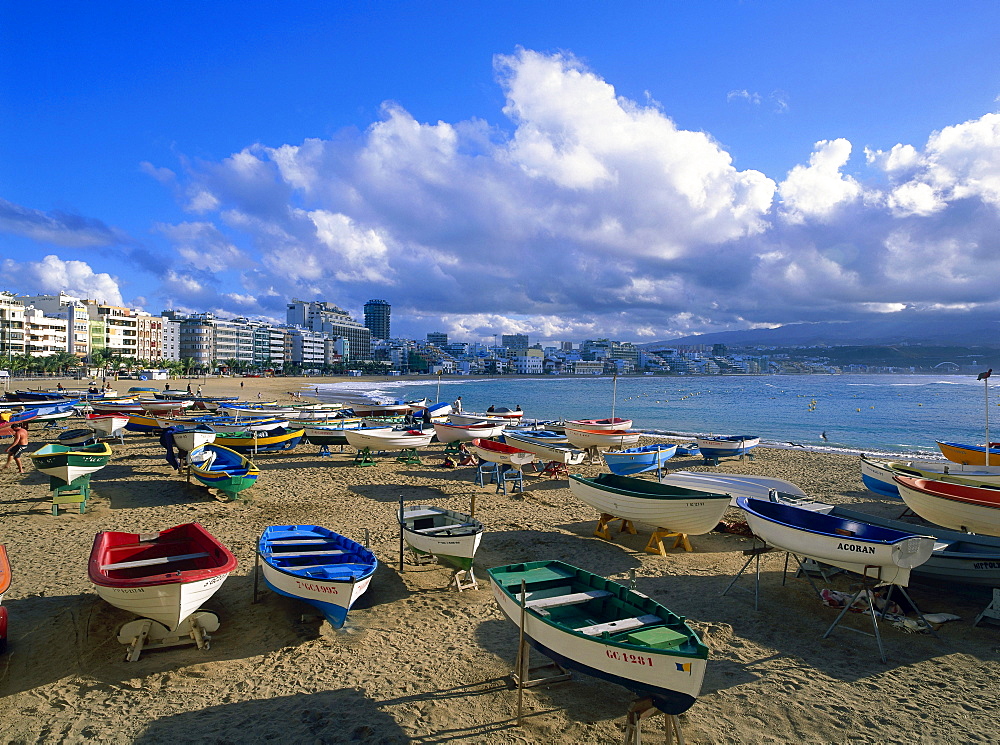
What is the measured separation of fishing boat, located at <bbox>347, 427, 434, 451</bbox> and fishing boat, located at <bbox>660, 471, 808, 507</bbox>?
9.60m

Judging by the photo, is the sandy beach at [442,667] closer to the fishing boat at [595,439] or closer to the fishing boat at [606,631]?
the fishing boat at [606,631]

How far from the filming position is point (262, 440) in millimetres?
20797

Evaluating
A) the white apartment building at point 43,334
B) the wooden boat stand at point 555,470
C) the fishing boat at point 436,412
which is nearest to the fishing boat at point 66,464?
the wooden boat stand at point 555,470

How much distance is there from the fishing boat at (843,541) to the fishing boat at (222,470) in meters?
11.3

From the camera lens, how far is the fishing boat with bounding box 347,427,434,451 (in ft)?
66.6

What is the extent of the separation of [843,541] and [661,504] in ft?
11.4

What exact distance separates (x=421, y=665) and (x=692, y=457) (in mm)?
20322

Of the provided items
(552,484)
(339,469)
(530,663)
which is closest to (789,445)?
(552,484)

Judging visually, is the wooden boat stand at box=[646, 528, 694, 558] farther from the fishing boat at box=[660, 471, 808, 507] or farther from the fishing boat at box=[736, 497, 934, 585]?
the fishing boat at box=[736, 497, 934, 585]

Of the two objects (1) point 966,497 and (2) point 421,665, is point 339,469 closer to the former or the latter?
(2) point 421,665

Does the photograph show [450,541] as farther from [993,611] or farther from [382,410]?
[382,410]

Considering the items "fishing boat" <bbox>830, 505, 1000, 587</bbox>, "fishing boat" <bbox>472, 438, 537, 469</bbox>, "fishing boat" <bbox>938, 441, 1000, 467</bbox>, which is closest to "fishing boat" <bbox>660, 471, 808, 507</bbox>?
"fishing boat" <bbox>830, 505, 1000, 587</bbox>

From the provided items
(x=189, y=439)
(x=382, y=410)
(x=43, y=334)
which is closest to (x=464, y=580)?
(x=189, y=439)

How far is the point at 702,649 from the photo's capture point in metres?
5.07
